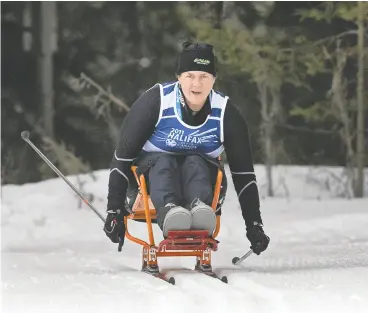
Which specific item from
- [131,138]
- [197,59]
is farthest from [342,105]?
[131,138]

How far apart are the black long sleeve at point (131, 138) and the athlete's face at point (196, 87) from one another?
15 cm

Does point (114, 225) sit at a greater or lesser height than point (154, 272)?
greater

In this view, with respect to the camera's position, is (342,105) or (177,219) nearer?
(177,219)

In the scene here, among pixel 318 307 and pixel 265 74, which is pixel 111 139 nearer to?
pixel 265 74

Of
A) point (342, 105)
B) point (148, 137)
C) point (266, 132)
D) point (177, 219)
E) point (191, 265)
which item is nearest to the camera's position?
point (177, 219)

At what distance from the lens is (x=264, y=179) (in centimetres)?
942

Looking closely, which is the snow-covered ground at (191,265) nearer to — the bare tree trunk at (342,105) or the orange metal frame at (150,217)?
the orange metal frame at (150,217)

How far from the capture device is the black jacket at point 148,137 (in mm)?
3789

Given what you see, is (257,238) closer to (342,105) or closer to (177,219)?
(177,219)

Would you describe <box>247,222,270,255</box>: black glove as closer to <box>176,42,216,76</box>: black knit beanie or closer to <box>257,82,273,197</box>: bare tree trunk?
<box>176,42,216,76</box>: black knit beanie

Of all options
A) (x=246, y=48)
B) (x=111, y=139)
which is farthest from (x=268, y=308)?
(x=111, y=139)

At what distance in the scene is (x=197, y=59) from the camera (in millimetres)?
3771

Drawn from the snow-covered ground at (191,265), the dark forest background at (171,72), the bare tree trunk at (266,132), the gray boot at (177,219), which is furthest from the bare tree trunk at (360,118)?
the gray boot at (177,219)

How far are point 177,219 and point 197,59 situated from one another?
84 cm
